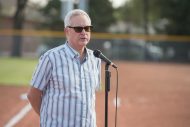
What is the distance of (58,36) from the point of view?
36.5 m

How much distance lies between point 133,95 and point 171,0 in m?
31.5

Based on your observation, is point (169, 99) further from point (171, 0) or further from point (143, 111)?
point (171, 0)

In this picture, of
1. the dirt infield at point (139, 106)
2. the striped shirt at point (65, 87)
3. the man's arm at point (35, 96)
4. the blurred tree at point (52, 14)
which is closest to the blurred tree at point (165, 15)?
the blurred tree at point (52, 14)

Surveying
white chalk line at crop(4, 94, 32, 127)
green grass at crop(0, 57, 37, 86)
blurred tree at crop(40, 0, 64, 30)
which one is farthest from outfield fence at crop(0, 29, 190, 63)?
white chalk line at crop(4, 94, 32, 127)

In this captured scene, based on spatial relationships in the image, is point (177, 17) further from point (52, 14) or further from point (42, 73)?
point (42, 73)

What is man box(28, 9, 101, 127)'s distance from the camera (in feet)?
13.0

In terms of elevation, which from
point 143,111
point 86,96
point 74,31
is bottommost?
point 143,111

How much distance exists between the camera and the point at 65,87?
3941mm

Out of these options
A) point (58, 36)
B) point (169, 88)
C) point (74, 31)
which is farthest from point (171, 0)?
point (74, 31)

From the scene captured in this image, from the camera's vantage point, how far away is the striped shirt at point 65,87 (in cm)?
395

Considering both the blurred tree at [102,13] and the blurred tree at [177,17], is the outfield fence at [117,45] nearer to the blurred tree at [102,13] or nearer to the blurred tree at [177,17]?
the blurred tree at [177,17]

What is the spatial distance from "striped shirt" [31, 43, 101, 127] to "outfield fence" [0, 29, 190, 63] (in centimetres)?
3072

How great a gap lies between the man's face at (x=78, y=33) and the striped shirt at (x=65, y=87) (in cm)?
6

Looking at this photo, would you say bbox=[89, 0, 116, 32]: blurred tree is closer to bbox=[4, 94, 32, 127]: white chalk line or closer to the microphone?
bbox=[4, 94, 32, 127]: white chalk line
